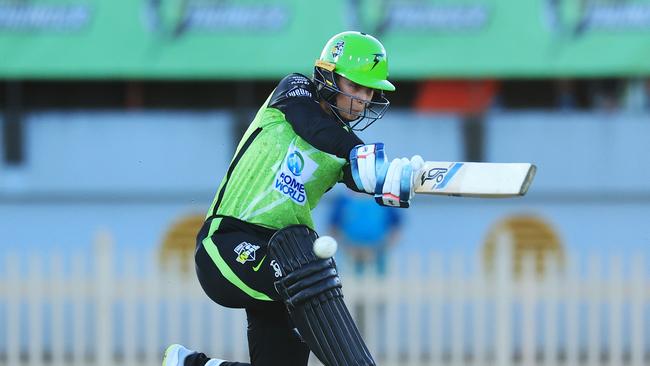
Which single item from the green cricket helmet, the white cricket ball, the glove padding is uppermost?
the green cricket helmet

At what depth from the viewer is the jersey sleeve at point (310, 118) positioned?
216 inches

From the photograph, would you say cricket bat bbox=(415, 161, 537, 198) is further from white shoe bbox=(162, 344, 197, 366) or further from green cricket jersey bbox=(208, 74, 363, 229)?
white shoe bbox=(162, 344, 197, 366)

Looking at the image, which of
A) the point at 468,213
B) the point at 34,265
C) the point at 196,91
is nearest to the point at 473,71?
the point at 468,213

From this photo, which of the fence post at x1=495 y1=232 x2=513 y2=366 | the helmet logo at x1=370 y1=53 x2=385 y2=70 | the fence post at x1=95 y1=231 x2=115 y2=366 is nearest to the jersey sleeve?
the helmet logo at x1=370 y1=53 x2=385 y2=70

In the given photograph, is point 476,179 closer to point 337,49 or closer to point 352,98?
point 352,98

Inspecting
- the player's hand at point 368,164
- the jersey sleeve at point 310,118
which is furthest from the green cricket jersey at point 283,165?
the player's hand at point 368,164

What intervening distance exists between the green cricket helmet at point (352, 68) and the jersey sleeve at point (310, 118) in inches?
2.7

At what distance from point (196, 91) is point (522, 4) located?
3.09 meters

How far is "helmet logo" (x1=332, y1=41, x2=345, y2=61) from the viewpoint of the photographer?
5711 millimetres

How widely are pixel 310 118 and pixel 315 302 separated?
750 mm

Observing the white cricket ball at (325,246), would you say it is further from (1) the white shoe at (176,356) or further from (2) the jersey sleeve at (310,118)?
(1) the white shoe at (176,356)

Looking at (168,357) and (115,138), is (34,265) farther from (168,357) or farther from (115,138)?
(168,357)

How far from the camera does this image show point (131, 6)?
12031 mm

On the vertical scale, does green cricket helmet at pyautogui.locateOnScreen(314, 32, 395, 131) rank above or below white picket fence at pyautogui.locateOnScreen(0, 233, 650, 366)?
above
